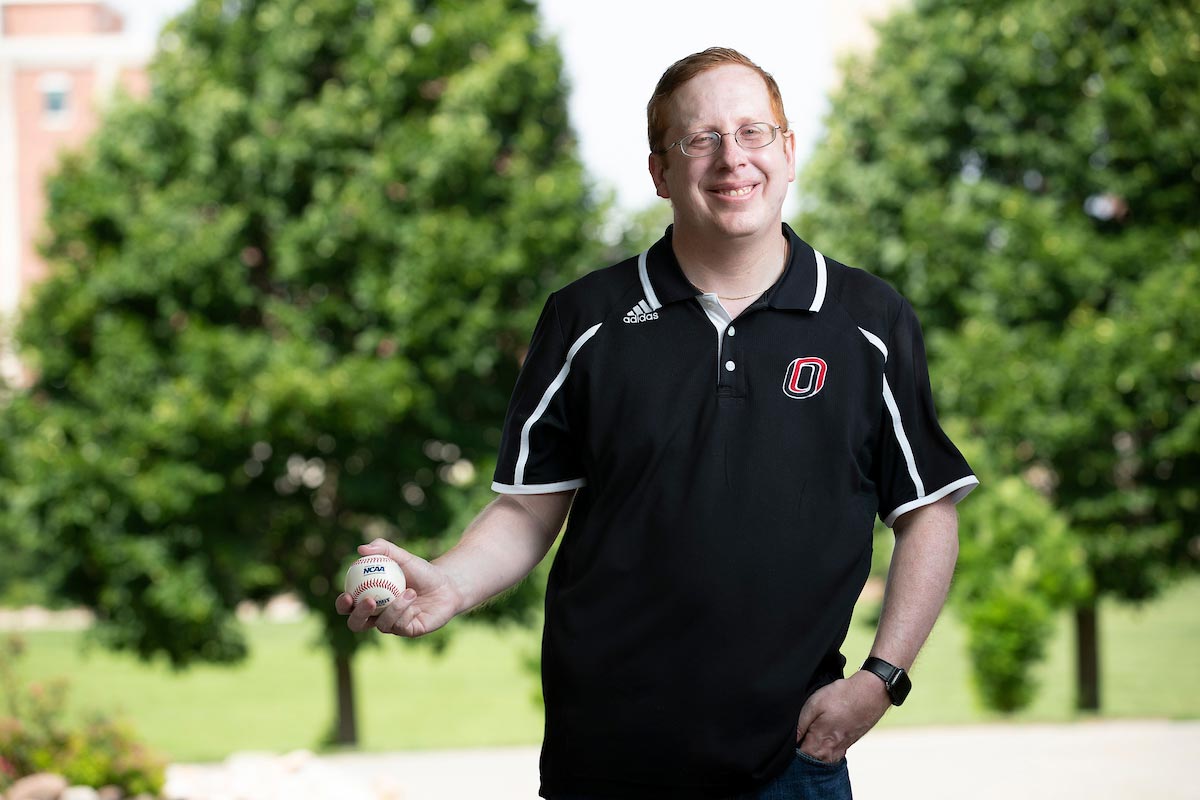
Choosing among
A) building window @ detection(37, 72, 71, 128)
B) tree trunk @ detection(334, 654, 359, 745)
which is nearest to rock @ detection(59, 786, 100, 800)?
tree trunk @ detection(334, 654, 359, 745)

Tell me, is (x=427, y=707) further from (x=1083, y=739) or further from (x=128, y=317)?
(x=1083, y=739)

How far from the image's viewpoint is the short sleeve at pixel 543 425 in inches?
95.8

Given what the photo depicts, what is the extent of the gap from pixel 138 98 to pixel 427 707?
1118 centimetres

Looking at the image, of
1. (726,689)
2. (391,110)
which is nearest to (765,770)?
(726,689)

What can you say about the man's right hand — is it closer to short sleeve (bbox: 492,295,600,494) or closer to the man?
the man

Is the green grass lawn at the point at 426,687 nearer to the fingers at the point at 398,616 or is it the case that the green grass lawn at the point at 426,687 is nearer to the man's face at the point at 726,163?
the fingers at the point at 398,616

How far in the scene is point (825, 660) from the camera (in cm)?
240

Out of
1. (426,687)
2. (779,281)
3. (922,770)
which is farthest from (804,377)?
(426,687)

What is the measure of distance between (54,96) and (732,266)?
47020 mm

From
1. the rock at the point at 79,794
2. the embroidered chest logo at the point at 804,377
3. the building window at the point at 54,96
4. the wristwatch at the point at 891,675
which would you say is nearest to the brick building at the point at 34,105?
the building window at the point at 54,96

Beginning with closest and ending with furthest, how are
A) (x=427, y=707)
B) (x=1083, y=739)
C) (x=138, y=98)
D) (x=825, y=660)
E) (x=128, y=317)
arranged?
(x=825, y=660), (x=1083, y=739), (x=128, y=317), (x=138, y=98), (x=427, y=707)

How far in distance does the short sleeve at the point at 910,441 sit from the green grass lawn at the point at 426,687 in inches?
626

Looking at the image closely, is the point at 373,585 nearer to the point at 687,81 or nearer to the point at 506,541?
the point at 506,541

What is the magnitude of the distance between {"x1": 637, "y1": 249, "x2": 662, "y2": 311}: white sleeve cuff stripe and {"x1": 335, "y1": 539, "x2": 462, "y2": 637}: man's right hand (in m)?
0.65
